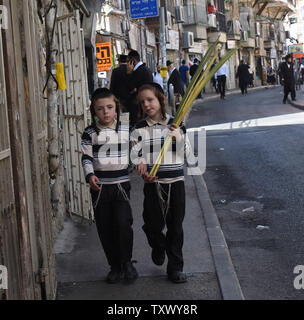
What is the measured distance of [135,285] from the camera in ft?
17.4

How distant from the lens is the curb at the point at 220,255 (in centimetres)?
498

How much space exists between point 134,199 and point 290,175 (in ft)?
8.05

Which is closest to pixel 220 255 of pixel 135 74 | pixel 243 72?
pixel 135 74

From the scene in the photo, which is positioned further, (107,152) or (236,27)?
(236,27)

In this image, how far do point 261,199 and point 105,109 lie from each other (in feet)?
13.2

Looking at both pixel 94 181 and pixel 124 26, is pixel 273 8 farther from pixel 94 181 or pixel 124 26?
pixel 94 181

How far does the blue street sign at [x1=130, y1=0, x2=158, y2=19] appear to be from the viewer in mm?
22797

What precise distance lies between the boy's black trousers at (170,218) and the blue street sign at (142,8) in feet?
59.4

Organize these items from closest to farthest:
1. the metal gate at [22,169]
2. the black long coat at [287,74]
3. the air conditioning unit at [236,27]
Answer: the metal gate at [22,169] → the black long coat at [287,74] → the air conditioning unit at [236,27]

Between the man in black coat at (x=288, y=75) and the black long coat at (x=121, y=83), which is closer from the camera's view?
the black long coat at (x=121, y=83)

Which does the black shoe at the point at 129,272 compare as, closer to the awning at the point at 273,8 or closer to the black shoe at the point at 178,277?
the black shoe at the point at 178,277

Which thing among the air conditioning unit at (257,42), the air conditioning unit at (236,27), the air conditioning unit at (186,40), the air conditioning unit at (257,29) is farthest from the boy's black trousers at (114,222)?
the air conditioning unit at (257,42)

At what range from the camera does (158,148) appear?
513 cm

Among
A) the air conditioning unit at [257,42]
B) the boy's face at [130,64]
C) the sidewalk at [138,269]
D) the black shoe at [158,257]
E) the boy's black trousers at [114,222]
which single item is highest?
the air conditioning unit at [257,42]
